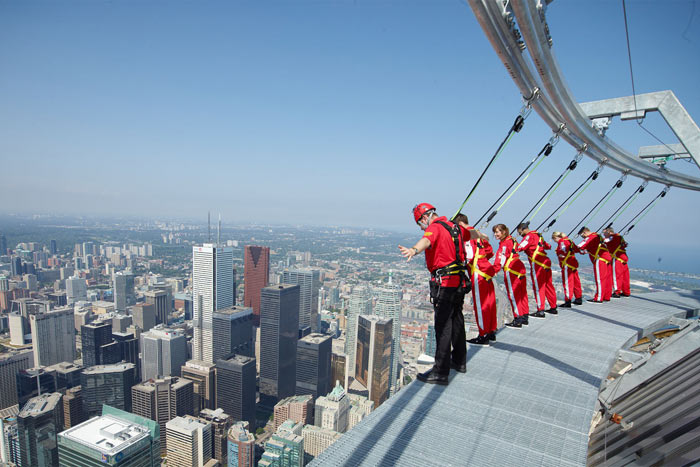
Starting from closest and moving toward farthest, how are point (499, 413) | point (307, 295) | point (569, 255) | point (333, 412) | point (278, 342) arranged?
point (499, 413)
point (569, 255)
point (333, 412)
point (278, 342)
point (307, 295)

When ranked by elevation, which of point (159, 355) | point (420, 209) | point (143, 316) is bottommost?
point (159, 355)

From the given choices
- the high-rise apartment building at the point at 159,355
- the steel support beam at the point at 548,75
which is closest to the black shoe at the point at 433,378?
the steel support beam at the point at 548,75

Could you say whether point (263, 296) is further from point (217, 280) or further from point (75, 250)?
point (75, 250)

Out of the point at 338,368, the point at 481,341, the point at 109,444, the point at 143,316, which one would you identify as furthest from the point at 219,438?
the point at 143,316

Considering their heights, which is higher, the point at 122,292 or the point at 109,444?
the point at 109,444

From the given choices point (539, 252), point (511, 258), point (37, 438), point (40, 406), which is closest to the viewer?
point (511, 258)

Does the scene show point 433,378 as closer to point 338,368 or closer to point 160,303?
point 338,368

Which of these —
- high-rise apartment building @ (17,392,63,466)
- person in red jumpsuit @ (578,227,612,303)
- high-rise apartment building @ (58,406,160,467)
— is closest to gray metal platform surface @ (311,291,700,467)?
person in red jumpsuit @ (578,227,612,303)

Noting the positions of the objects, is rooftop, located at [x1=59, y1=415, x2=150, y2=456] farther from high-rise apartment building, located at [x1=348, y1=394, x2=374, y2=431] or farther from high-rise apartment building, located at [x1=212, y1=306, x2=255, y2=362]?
high-rise apartment building, located at [x1=212, y1=306, x2=255, y2=362]
